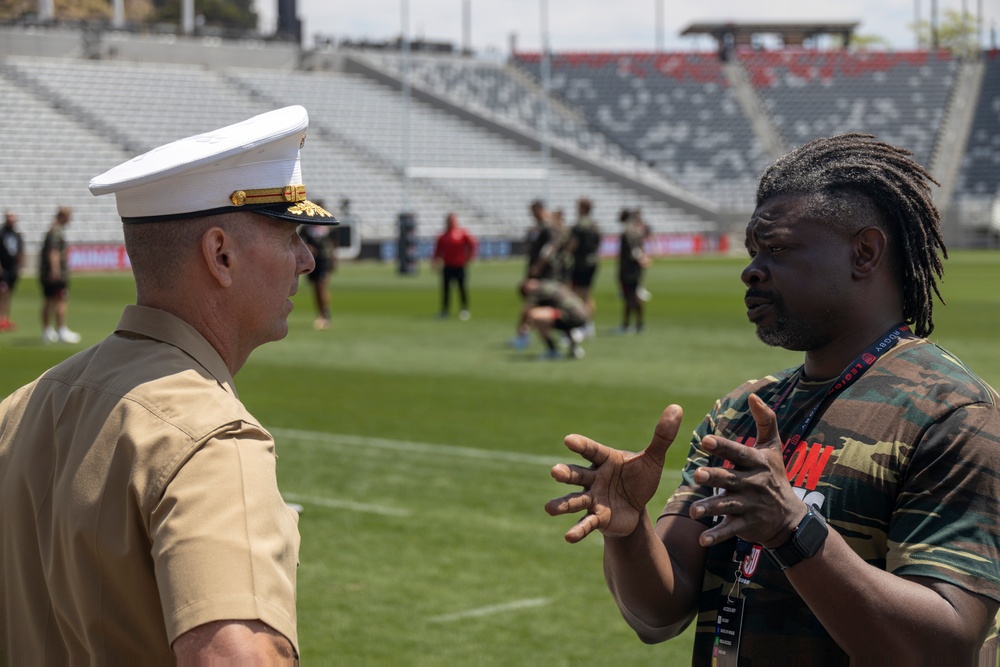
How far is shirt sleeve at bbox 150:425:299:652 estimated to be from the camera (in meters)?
1.78

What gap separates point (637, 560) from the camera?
267cm

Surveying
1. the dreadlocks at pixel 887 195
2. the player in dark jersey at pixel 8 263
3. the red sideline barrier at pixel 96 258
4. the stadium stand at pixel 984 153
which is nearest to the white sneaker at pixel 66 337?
the player in dark jersey at pixel 8 263

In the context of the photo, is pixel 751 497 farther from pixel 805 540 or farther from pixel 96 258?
pixel 96 258

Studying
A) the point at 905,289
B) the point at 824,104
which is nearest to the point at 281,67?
the point at 824,104

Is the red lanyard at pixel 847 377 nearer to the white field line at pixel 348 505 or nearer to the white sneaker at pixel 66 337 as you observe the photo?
the white field line at pixel 348 505

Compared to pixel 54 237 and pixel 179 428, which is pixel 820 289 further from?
pixel 54 237

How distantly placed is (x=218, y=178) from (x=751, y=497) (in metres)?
1.08

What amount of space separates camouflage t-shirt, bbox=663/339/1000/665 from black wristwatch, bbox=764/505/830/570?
0.24 metres

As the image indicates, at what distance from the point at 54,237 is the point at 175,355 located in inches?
692

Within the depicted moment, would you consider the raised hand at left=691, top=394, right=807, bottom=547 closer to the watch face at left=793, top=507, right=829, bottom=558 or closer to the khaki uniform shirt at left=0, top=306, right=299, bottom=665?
the watch face at left=793, top=507, right=829, bottom=558

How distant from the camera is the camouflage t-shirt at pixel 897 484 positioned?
2.36 meters

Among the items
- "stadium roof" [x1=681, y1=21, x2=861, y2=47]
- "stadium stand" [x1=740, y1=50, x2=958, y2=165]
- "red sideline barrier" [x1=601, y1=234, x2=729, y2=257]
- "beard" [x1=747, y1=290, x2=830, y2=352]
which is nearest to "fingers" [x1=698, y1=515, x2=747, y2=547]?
"beard" [x1=747, y1=290, x2=830, y2=352]

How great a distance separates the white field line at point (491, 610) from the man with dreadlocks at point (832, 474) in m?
3.27

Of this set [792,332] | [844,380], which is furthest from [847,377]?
[792,332]
